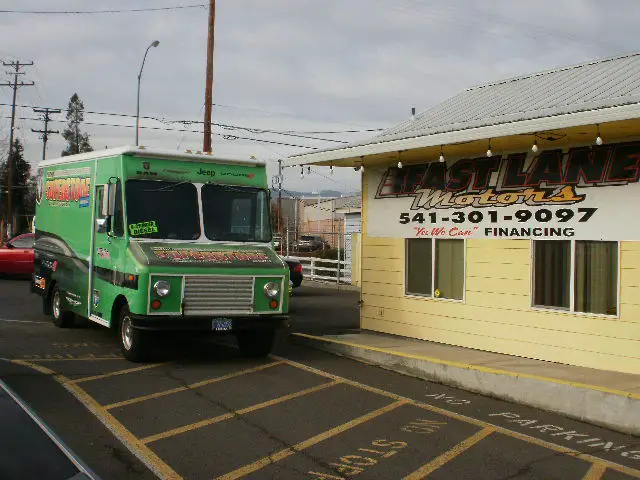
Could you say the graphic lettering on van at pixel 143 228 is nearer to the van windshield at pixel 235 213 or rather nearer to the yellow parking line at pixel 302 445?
the van windshield at pixel 235 213

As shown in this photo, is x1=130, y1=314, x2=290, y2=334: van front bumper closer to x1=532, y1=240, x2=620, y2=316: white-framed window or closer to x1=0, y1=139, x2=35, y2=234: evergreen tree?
x1=532, y1=240, x2=620, y2=316: white-framed window

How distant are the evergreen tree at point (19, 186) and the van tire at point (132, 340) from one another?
6143 cm

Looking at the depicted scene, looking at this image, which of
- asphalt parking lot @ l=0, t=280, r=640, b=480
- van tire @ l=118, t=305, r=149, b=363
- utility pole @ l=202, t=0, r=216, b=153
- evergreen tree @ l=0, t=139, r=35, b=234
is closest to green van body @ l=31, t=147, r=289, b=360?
van tire @ l=118, t=305, r=149, b=363

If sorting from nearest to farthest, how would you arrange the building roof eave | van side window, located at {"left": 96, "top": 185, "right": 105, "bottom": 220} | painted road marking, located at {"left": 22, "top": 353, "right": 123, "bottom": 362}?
the building roof eave
painted road marking, located at {"left": 22, "top": 353, "right": 123, "bottom": 362}
van side window, located at {"left": 96, "top": 185, "right": 105, "bottom": 220}

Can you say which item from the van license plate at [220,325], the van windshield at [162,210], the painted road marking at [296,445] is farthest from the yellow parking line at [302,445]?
the van windshield at [162,210]

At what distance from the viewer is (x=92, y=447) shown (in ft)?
22.3

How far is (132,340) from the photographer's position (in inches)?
425

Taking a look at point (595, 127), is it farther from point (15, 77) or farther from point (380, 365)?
point (15, 77)

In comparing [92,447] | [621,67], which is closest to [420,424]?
[92,447]

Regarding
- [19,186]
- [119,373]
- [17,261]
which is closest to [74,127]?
[19,186]

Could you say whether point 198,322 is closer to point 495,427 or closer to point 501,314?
point 495,427

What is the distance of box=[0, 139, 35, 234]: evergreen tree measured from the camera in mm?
72812

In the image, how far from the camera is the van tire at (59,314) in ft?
47.7

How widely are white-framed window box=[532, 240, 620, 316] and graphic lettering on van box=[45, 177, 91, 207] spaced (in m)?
7.43
